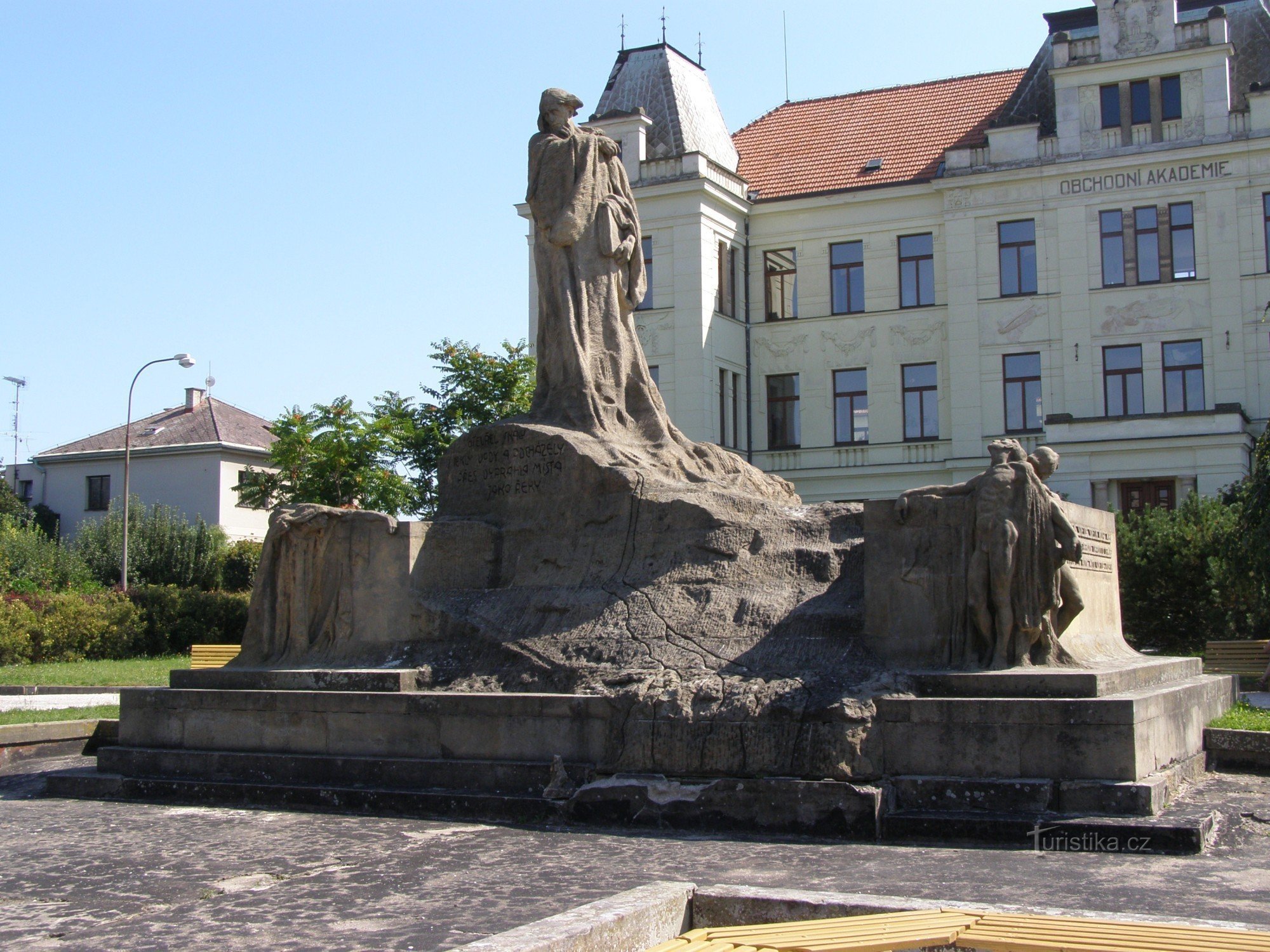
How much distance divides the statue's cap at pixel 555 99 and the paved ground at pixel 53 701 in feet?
31.2

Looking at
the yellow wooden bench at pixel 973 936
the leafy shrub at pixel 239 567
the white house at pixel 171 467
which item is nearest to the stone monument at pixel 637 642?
the yellow wooden bench at pixel 973 936

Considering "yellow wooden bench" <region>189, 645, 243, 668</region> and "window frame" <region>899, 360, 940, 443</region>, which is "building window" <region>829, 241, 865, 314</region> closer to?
"window frame" <region>899, 360, 940, 443</region>

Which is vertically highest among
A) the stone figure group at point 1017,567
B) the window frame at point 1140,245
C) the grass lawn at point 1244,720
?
the window frame at point 1140,245

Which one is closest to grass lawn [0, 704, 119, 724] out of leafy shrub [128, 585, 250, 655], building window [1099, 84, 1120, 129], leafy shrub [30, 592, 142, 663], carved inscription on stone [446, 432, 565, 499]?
carved inscription on stone [446, 432, 565, 499]

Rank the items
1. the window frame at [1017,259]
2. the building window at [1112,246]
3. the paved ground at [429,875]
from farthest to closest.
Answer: the window frame at [1017,259], the building window at [1112,246], the paved ground at [429,875]

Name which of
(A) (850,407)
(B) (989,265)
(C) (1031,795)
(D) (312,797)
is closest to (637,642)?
(D) (312,797)

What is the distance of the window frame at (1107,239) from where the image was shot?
3139cm

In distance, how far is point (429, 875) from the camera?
7.11m

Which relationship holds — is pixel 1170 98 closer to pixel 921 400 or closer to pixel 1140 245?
pixel 1140 245

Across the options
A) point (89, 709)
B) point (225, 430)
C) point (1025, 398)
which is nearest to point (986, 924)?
point (89, 709)

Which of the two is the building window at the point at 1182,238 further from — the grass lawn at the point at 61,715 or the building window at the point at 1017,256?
the grass lawn at the point at 61,715

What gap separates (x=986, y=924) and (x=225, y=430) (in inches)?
1788

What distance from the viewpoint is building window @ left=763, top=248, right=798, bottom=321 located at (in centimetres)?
3544

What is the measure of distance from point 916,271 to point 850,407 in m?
3.63
